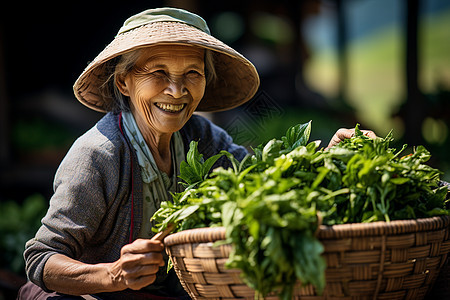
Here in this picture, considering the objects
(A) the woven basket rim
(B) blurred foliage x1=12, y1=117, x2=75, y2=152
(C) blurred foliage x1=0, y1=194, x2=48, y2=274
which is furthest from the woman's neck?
(B) blurred foliage x1=12, y1=117, x2=75, y2=152

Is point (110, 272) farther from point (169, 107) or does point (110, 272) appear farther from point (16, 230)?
point (16, 230)

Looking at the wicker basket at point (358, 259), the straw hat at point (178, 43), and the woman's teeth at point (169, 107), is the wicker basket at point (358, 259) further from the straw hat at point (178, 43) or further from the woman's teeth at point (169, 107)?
the straw hat at point (178, 43)

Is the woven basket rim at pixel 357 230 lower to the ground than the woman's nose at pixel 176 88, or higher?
Answer: lower

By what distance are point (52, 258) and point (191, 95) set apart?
2.39 ft

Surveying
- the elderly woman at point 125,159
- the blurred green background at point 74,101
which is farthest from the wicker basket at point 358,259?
the blurred green background at point 74,101

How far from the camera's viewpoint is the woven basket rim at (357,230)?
1.21 m

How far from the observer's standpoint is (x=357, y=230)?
1.21 meters

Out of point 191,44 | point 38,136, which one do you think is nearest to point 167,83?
point 191,44

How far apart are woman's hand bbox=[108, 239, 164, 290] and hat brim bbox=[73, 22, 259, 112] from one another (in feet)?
2.25

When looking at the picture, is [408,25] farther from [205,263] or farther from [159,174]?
[205,263]

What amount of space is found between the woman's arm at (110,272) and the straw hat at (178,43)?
0.70 meters

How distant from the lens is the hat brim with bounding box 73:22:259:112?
5.93 ft

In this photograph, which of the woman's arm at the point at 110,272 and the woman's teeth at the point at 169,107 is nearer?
the woman's arm at the point at 110,272

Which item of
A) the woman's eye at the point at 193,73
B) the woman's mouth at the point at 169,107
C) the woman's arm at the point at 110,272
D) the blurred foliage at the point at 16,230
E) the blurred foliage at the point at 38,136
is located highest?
the woman's eye at the point at 193,73
